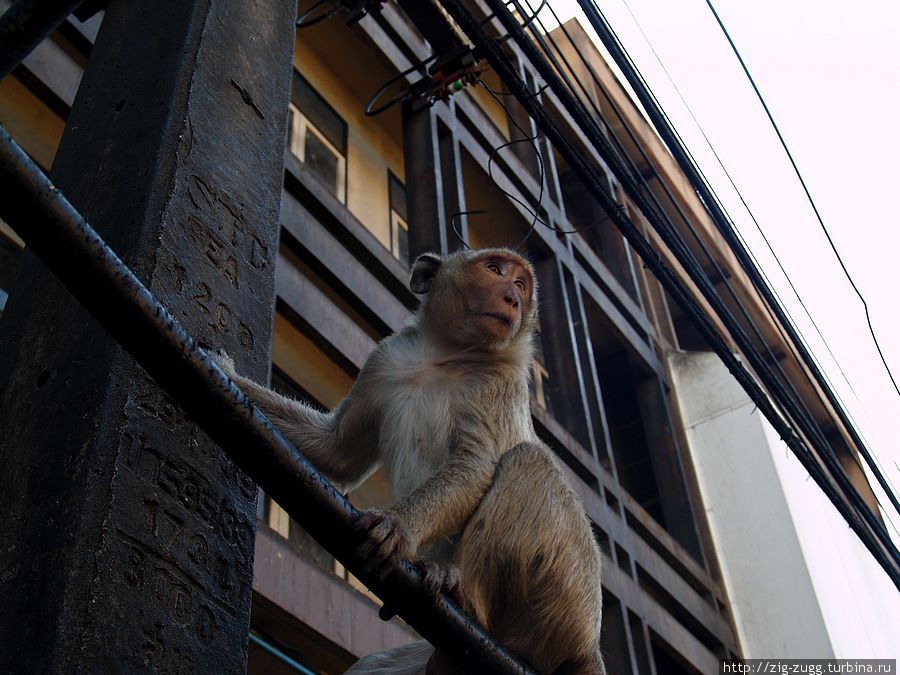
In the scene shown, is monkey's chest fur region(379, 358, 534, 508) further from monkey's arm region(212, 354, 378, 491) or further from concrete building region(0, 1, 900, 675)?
concrete building region(0, 1, 900, 675)

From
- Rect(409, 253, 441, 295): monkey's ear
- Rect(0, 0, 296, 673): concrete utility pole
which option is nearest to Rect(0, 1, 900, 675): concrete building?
Rect(409, 253, 441, 295): monkey's ear

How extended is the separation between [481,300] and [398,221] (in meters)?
10.1

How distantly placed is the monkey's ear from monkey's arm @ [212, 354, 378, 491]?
0.83m

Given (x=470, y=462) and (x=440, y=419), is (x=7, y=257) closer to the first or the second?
(x=440, y=419)

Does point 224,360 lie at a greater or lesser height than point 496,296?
lesser

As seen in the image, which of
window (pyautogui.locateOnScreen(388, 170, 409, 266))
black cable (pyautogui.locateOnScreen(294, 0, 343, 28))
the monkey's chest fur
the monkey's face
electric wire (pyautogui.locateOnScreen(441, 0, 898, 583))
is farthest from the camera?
window (pyautogui.locateOnScreen(388, 170, 409, 266))

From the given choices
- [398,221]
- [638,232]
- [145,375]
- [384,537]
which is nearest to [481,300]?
[384,537]

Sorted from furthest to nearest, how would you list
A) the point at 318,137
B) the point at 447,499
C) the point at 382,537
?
the point at 318,137 < the point at 447,499 < the point at 382,537

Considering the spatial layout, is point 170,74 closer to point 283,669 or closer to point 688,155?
point 688,155

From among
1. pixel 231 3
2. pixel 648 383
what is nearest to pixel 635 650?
pixel 648 383

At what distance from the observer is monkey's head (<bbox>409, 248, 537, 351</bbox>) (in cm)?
471

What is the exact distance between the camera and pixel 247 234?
3.02 m

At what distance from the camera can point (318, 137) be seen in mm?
13586

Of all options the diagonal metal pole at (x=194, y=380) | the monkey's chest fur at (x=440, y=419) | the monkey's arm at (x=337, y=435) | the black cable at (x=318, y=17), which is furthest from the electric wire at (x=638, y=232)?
the diagonal metal pole at (x=194, y=380)
